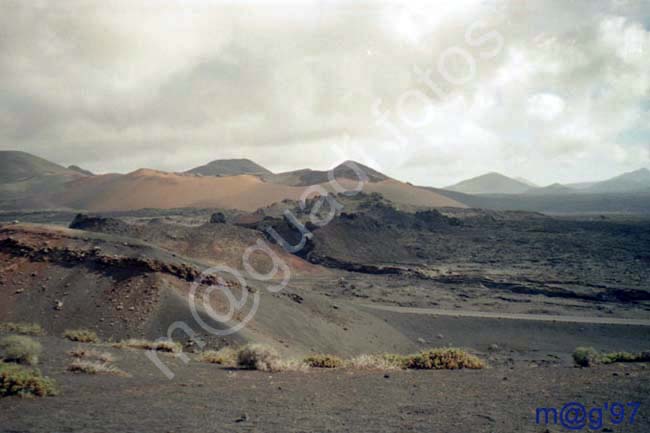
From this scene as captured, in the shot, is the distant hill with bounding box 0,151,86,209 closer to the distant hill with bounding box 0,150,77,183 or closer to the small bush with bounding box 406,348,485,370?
the distant hill with bounding box 0,150,77,183

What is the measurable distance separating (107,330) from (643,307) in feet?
89.4

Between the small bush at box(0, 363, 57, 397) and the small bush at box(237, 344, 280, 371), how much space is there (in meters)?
3.60

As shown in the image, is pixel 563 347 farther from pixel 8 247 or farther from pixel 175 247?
pixel 175 247

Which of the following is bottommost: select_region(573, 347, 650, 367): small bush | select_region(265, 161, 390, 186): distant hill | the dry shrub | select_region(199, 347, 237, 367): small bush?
select_region(199, 347, 237, 367): small bush

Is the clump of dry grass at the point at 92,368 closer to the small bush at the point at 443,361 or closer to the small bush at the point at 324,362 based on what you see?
the small bush at the point at 324,362

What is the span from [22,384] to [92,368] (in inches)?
69.6

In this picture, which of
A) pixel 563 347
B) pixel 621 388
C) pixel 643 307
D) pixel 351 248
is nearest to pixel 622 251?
pixel 643 307

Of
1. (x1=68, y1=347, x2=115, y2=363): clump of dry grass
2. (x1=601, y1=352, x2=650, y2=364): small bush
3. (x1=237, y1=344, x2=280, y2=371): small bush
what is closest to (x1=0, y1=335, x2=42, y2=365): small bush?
(x1=68, y1=347, x2=115, y2=363): clump of dry grass

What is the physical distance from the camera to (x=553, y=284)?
32562mm

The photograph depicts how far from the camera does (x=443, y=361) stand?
9.56 metres

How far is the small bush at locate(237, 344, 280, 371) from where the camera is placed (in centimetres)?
908

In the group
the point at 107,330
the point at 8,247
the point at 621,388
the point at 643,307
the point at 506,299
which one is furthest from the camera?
the point at 506,299

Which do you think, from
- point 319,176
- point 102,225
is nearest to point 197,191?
point 319,176

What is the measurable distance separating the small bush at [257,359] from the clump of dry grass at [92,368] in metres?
2.20
